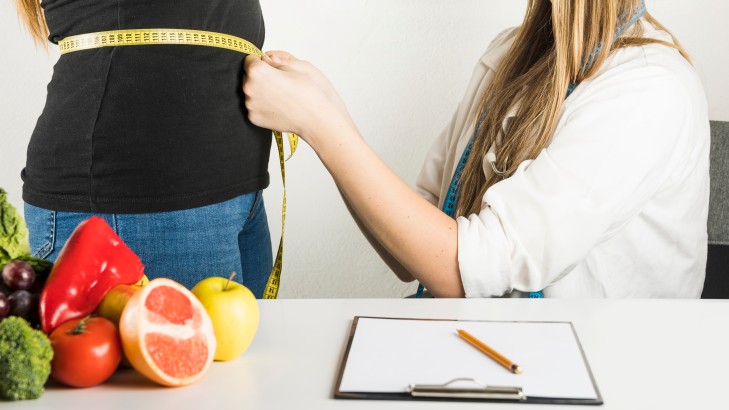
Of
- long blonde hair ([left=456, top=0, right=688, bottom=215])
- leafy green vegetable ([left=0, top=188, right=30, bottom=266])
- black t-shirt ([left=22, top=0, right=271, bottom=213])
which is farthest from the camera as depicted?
long blonde hair ([left=456, top=0, right=688, bottom=215])

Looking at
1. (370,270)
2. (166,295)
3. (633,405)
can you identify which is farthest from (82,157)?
(370,270)

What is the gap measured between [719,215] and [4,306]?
1.52 metres

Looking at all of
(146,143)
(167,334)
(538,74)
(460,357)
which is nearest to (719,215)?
(538,74)

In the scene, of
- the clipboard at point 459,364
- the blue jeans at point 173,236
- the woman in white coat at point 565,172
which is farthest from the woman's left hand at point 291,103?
the clipboard at point 459,364

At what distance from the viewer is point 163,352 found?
32.0 inches

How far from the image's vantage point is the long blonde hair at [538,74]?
1.42m

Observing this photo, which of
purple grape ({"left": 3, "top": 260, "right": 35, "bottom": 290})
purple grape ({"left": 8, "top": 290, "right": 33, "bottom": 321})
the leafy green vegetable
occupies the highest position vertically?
the leafy green vegetable

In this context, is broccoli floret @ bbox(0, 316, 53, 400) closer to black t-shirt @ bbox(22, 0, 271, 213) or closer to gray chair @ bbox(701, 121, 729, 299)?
black t-shirt @ bbox(22, 0, 271, 213)

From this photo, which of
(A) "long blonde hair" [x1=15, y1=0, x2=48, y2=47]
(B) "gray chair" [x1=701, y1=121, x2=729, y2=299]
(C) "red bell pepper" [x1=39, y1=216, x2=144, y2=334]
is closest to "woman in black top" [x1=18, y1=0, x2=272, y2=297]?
(A) "long blonde hair" [x1=15, y1=0, x2=48, y2=47]

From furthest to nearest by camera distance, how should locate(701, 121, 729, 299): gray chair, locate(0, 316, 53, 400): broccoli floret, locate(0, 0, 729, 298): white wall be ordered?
locate(0, 0, 729, 298): white wall → locate(701, 121, 729, 299): gray chair → locate(0, 316, 53, 400): broccoli floret

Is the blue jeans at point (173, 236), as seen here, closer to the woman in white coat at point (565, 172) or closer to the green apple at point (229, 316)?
the woman in white coat at point (565, 172)

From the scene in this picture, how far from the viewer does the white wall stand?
91.9 inches

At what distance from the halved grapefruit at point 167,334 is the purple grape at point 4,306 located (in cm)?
12

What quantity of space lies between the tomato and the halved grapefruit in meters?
0.02
